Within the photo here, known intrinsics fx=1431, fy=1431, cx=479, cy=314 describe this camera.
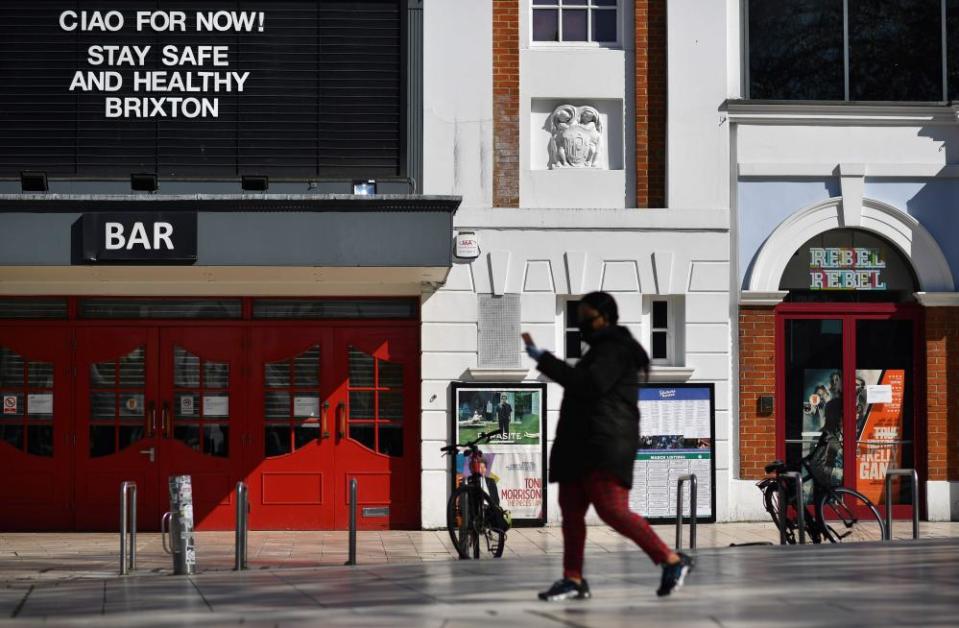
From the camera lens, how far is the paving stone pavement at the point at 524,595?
26.1ft

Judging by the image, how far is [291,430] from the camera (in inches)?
643

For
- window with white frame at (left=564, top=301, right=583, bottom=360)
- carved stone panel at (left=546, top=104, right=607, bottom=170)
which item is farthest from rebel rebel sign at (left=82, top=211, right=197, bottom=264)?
window with white frame at (left=564, top=301, right=583, bottom=360)

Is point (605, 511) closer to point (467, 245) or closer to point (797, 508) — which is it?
point (797, 508)

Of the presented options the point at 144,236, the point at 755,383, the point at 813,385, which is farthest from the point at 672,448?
the point at 144,236

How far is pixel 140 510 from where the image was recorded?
16.2 meters

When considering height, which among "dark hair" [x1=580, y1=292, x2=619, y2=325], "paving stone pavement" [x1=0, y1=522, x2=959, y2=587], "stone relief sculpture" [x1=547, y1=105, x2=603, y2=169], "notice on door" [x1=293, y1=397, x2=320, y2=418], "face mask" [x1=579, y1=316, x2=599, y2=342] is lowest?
"paving stone pavement" [x1=0, y1=522, x2=959, y2=587]

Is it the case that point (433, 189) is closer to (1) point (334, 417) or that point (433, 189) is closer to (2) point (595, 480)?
(1) point (334, 417)

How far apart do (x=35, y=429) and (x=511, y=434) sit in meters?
5.43

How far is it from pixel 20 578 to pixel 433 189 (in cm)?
641

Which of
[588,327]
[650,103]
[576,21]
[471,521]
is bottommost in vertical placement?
[471,521]

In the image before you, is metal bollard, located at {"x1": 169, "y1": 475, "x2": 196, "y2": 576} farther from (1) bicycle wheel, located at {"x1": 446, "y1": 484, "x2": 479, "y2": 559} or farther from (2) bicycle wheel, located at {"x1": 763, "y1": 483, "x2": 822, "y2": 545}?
(2) bicycle wheel, located at {"x1": 763, "y1": 483, "x2": 822, "y2": 545}

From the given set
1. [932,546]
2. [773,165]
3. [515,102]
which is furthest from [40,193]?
[932,546]

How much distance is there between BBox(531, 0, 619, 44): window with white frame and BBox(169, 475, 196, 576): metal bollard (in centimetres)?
724

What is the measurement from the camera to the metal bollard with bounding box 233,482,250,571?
38.7 feet
